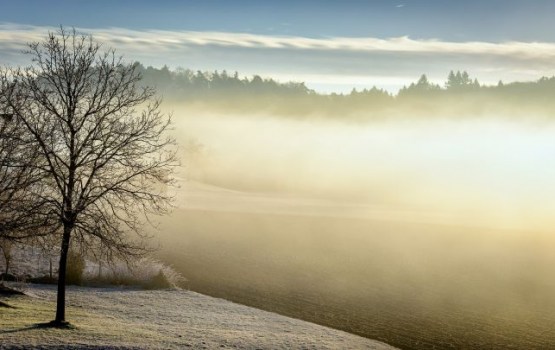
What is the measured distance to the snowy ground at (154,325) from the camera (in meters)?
36.8

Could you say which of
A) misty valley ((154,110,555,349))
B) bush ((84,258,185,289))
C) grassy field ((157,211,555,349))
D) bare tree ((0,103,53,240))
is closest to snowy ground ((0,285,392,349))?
bush ((84,258,185,289))

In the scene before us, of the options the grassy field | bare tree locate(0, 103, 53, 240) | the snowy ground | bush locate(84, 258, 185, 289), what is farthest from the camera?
bush locate(84, 258, 185, 289)

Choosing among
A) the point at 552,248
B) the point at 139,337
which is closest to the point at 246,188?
the point at 552,248

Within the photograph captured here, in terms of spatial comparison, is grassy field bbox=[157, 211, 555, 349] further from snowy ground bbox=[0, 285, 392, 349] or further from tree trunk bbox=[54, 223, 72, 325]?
tree trunk bbox=[54, 223, 72, 325]

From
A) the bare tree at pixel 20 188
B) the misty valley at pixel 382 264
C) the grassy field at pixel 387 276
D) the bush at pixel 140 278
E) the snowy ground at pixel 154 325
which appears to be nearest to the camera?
the snowy ground at pixel 154 325

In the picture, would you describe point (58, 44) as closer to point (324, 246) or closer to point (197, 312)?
point (197, 312)

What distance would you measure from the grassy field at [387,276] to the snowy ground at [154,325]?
5530 millimetres

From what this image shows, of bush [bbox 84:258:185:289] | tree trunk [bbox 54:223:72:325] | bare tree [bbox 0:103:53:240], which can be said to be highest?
bare tree [bbox 0:103:53:240]

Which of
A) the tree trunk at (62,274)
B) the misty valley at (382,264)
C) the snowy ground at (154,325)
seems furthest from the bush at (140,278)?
the tree trunk at (62,274)

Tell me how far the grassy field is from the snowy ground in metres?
5.53

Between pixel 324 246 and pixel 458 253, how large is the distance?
929 inches

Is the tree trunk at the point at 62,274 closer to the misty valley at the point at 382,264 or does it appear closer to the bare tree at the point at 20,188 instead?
the bare tree at the point at 20,188

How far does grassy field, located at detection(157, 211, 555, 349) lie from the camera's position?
57.6 metres

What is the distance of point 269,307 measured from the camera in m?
61.2
